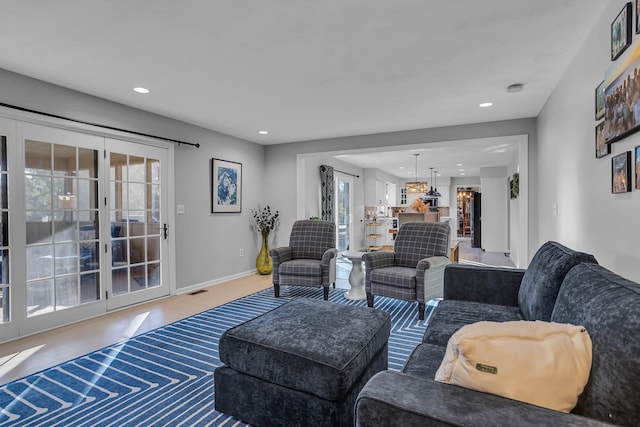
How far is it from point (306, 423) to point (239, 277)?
425 cm

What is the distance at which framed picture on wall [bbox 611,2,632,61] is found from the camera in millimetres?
1718

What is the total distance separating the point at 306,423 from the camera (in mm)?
1583

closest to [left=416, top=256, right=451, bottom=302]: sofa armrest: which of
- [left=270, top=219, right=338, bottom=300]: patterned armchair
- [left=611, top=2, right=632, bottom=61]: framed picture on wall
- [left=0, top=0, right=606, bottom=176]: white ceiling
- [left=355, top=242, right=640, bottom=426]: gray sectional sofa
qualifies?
[left=270, top=219, right=338, bottom=300]: patterned armchair

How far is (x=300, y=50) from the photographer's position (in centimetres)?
261

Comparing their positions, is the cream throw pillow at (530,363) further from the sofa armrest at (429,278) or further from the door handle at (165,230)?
the door handle at (165,230)

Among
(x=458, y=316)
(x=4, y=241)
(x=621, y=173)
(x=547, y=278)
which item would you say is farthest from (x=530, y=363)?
(x=4, y=241)

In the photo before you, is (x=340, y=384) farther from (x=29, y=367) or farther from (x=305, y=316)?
(x=29, y=367)

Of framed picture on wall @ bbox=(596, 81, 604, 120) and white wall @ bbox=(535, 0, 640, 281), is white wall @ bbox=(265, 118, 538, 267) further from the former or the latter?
framed picture on wall @ bbox=(596, 81, 604, 120)

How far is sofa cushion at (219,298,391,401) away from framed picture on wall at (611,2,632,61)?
1946mm

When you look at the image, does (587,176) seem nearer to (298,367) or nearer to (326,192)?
(298,367)

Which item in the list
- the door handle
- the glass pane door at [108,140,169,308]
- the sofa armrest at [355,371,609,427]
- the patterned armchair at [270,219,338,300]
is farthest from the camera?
the door handle

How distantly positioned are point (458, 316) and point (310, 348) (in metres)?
0.99

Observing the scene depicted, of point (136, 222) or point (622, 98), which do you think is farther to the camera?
point (136, 222)

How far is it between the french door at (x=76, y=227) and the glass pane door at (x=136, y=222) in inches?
0.5
